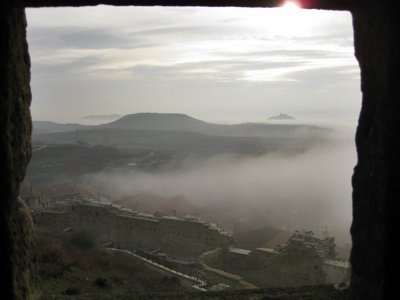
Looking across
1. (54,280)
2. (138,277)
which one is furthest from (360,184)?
(138,277)

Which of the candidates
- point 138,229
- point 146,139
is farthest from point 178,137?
point 138,229

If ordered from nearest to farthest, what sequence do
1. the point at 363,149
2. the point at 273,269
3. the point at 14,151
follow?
the point at 14,151 → the point at 363,149 → the point at 273,269

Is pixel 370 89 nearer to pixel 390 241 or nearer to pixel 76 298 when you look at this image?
pixel 390 241

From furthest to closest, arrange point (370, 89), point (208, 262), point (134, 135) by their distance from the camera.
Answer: point (134, 135)
point (208, 262)
point (370, 89)

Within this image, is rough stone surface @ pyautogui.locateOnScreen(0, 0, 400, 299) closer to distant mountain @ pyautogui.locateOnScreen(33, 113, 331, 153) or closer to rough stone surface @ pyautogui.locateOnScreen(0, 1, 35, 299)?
rough stone surface @ pyautogui.locateOnScreen(0, 1, 35, 299)

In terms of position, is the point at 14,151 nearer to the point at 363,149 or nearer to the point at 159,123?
the point at 363,149

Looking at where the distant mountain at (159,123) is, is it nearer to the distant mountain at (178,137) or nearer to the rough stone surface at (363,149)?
the distant mountain at (178,137)
